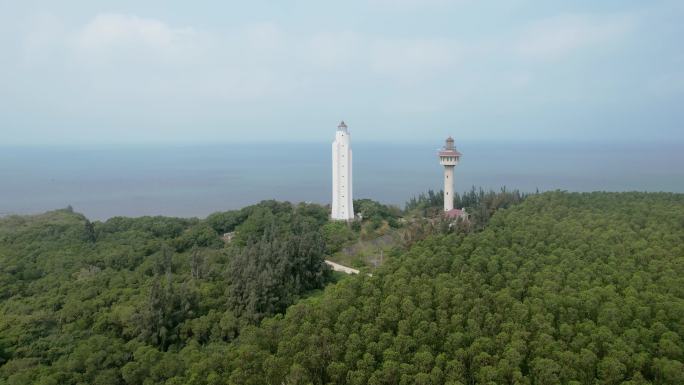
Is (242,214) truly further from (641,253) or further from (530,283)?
(641,253)

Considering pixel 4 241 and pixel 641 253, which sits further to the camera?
pixel 4 241

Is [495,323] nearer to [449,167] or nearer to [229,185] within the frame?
[449,167]

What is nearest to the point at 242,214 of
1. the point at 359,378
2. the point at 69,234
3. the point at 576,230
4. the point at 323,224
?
the point at 323,224

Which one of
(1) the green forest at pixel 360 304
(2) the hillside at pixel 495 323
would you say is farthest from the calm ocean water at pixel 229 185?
(2) the hillside at pixel 495 323

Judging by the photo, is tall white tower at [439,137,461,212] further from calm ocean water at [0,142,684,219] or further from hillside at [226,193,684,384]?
calm ocean water at [0,142,684,219]

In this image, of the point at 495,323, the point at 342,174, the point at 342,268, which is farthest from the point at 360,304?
the point at 342,174
